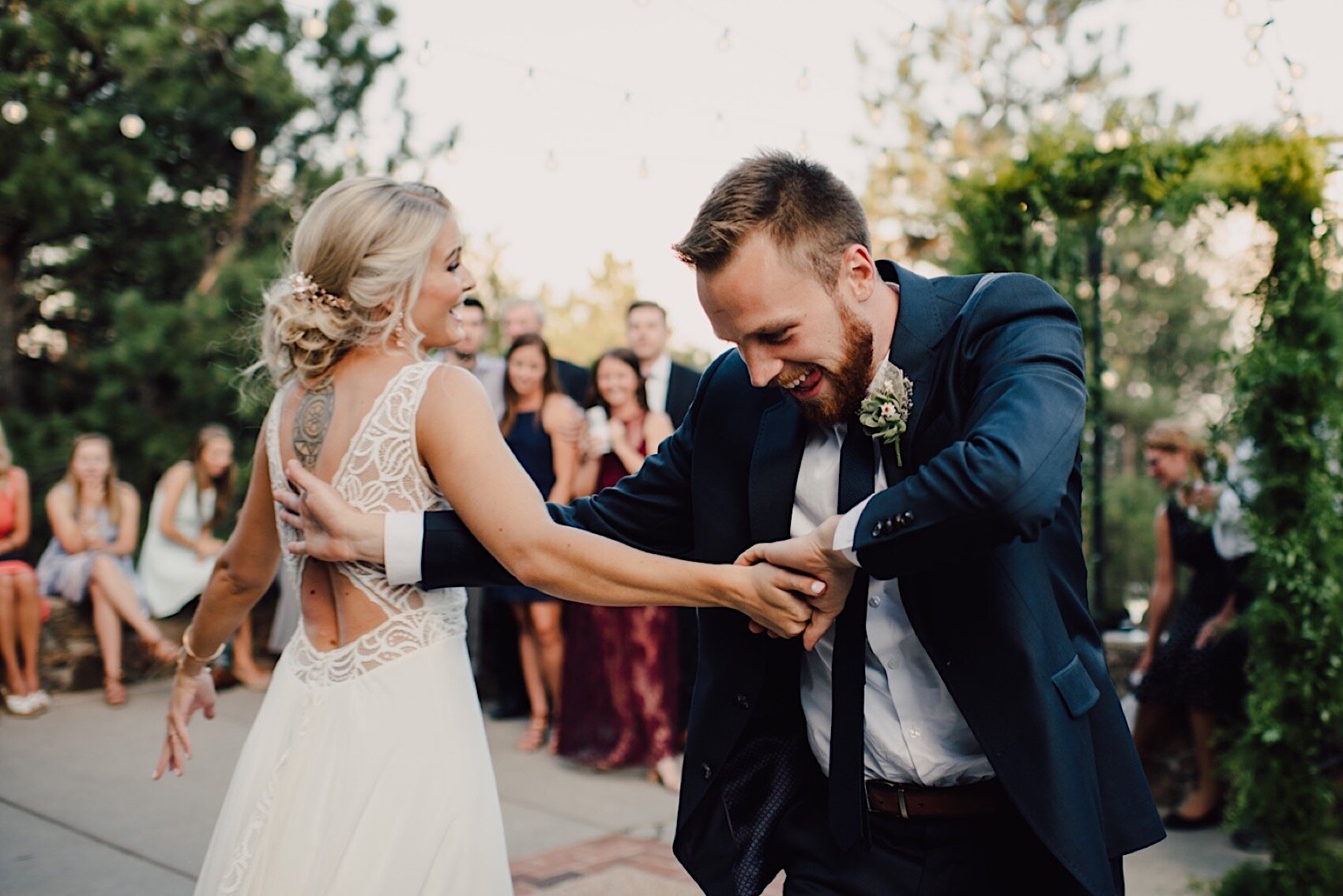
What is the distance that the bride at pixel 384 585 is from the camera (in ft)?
7.40

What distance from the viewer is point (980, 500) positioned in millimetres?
1782

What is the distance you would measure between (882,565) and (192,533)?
23.2 ft

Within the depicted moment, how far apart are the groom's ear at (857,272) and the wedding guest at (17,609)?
6481 millimetres

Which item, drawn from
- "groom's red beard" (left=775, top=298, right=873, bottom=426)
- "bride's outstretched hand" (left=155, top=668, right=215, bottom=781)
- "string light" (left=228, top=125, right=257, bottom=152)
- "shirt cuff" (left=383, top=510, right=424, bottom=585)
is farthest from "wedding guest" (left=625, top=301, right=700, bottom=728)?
"string light" (left=228, top=125, right=257, bottom=152)

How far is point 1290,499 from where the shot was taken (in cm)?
467

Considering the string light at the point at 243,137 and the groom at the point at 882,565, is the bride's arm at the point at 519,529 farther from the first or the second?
the string light at the point at 243,137

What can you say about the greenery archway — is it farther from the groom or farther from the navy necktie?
the navy necktie

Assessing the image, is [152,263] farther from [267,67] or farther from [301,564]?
[301,564]

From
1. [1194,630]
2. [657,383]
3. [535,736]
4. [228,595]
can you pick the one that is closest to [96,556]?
[535,736]

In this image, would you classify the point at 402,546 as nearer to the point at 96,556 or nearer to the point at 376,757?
the point at 376,757

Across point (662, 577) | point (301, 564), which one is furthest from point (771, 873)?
point (301, 564)

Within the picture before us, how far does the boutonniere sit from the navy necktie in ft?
0.23

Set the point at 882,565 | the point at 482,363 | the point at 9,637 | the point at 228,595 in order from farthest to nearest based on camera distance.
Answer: the point at 482,363 → the point at 9,637 → the point at 228,595 → the point at 882,565

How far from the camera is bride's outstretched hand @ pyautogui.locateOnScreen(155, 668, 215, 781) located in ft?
8.96
